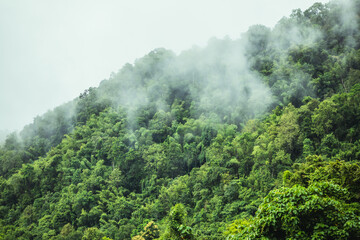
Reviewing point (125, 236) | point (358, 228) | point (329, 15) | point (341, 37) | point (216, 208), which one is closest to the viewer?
point (358, 228)

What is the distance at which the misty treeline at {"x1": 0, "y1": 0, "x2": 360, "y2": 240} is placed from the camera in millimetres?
16906

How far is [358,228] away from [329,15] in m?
31.5

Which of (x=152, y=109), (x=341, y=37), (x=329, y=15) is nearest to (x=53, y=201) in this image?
(x=152, y=109)

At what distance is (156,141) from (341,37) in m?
19.5

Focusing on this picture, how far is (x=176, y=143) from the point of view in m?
25.2

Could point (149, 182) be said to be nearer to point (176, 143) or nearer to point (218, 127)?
point (176, 143)

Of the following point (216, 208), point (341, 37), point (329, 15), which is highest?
point (329, 15)

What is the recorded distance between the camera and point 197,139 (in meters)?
25.5

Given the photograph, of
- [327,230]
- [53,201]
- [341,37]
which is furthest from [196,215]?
[341,37]

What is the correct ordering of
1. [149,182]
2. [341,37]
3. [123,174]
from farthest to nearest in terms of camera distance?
[341,37]
[123,174]
[149,182]

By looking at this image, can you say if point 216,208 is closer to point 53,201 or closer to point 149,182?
point 149,182

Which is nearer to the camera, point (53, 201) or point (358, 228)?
point (358, 228)

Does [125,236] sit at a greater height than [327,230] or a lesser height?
lesser

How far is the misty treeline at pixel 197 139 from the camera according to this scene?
16.9 metres
